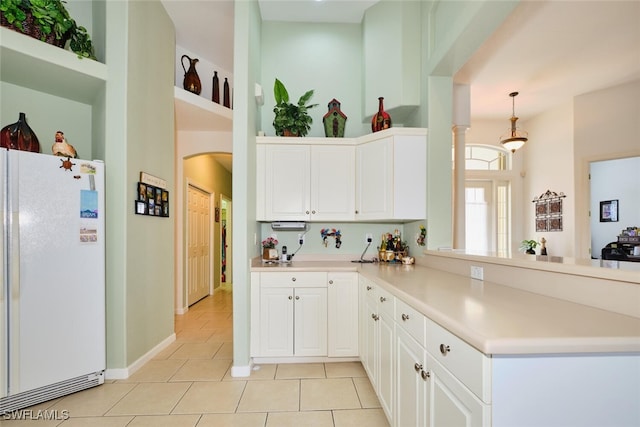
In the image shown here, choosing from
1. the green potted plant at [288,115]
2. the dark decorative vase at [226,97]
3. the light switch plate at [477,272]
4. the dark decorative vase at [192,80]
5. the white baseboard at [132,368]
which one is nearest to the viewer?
the light switch plate at [477,272]

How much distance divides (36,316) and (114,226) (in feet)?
2.62

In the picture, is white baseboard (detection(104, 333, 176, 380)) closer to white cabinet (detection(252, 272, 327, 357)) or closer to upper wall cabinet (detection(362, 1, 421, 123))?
white cabinet (detection(252, 272, 327, 357))

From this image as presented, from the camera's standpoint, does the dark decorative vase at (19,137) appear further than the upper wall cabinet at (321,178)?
No

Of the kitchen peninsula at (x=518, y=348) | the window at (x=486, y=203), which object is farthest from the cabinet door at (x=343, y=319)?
the window at (x=486, y=203)

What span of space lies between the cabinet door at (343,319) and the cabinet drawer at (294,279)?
9cm

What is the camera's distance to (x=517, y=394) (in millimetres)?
907

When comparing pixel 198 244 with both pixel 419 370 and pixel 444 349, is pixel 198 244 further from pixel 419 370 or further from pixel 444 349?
pixel 444 349

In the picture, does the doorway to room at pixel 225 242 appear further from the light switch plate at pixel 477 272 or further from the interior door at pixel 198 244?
the light switch plate at pixel 477 272

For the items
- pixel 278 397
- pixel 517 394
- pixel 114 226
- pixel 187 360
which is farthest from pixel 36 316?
pixel 517 394

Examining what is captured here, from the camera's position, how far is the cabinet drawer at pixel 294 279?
280cm

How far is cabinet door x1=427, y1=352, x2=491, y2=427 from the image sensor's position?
952 millimetres

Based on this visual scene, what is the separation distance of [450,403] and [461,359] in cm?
20

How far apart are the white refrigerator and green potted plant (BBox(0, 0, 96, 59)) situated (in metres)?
0.94

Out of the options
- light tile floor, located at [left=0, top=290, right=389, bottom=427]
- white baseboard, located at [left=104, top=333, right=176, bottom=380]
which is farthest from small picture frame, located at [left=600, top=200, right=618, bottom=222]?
white baseboard, located at [left=104, top=333, right=176, bottom=380]
